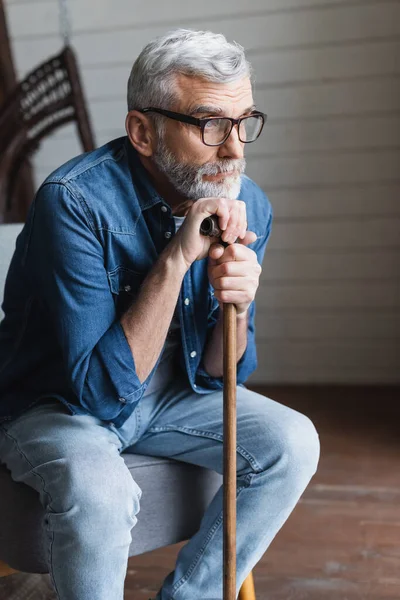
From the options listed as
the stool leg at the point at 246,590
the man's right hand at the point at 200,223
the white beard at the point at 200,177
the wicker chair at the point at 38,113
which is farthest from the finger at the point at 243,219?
the wicker chair at the point at 38,113

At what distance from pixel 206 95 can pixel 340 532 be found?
1431 millimetres

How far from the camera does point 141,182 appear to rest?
5.52 feet

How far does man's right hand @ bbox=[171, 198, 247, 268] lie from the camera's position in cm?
151

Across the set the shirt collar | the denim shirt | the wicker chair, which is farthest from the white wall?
the shirt collar

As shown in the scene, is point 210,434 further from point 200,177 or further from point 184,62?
point 184,62

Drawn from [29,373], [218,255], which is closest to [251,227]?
[218,255]

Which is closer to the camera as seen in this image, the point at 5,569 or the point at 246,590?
the point at 5,569

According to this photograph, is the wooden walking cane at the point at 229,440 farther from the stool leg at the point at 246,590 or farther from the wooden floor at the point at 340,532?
the wooden floor at the point at 340,532

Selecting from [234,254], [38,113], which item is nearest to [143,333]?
[234,254]

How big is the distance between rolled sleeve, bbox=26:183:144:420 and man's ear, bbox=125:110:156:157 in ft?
0.67

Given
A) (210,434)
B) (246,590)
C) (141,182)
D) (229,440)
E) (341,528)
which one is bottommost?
(341,528)

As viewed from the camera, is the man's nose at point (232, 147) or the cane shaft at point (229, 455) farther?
the man's nose at point (232, 147)

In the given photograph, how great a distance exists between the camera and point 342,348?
11.3ft

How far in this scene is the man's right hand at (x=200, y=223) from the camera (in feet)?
4.96
